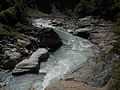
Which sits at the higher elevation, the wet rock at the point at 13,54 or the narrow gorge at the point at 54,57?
the wet rock at the point at 13,54

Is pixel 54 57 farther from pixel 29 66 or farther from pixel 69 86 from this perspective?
pixel 69 86

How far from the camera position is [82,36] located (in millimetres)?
33406

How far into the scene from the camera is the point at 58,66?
1989 centimetres

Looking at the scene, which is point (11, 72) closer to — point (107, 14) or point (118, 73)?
point (118, 73)

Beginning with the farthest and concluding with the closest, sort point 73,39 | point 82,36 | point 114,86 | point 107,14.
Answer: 1. point 107,14
2. point 82,36
3. point 73,39
4. point 114,86

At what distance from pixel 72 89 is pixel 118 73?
10.7 feet

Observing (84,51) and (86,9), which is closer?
(84,51)

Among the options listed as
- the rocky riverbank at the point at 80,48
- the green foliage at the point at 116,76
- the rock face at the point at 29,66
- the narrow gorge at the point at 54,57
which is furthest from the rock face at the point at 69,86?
the rock face at the point at 29,66

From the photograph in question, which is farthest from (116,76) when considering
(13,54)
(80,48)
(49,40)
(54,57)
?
(49,40)

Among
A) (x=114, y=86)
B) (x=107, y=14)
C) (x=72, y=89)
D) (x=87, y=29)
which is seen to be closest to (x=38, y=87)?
(x=72, y=89)

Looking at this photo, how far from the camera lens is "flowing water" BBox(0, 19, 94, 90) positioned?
16328mm

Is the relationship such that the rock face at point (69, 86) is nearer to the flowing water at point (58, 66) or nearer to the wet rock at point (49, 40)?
the flowing water at point (58, 66)

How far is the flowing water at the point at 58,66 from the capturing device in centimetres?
1633

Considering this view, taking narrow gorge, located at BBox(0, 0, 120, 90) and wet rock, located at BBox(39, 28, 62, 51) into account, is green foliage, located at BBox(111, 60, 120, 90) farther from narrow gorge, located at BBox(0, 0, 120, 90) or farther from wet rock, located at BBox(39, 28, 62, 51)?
wet rock, located at BBox(39, 28, 62, 51)
